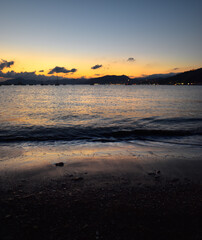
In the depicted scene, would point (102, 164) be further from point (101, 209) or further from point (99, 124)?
point (99, 124)

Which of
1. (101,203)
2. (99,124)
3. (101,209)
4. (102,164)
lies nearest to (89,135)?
(99,124)

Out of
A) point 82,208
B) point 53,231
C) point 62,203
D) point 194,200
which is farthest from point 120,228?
point 194,200

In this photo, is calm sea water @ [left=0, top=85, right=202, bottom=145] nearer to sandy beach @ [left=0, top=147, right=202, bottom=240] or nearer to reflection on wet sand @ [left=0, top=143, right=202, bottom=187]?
reflection on wet sand @ [left=0, top=143, right=202, bottom=187]

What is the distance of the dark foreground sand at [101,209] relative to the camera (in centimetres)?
358

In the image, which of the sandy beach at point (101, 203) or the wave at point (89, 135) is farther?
the wave at point (89, 135)

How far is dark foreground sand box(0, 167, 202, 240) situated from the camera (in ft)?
11.7

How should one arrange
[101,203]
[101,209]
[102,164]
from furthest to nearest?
1. [102,164]
2. [101,203]
3. [101,209]

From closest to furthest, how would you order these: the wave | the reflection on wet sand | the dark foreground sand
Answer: the dark foreground sand → the reflection on wet sand → the wave

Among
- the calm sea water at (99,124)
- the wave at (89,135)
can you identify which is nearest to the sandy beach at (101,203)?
the calm sea water at (99,124)

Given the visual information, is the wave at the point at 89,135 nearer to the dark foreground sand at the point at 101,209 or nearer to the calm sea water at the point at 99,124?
the calm sea water at the point at 99,124

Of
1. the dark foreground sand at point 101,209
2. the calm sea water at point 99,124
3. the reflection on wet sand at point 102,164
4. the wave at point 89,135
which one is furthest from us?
the calm sea water at point 99,124

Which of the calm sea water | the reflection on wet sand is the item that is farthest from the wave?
the reflection on wet sand

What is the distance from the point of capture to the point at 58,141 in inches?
508

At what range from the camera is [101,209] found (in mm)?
4340
